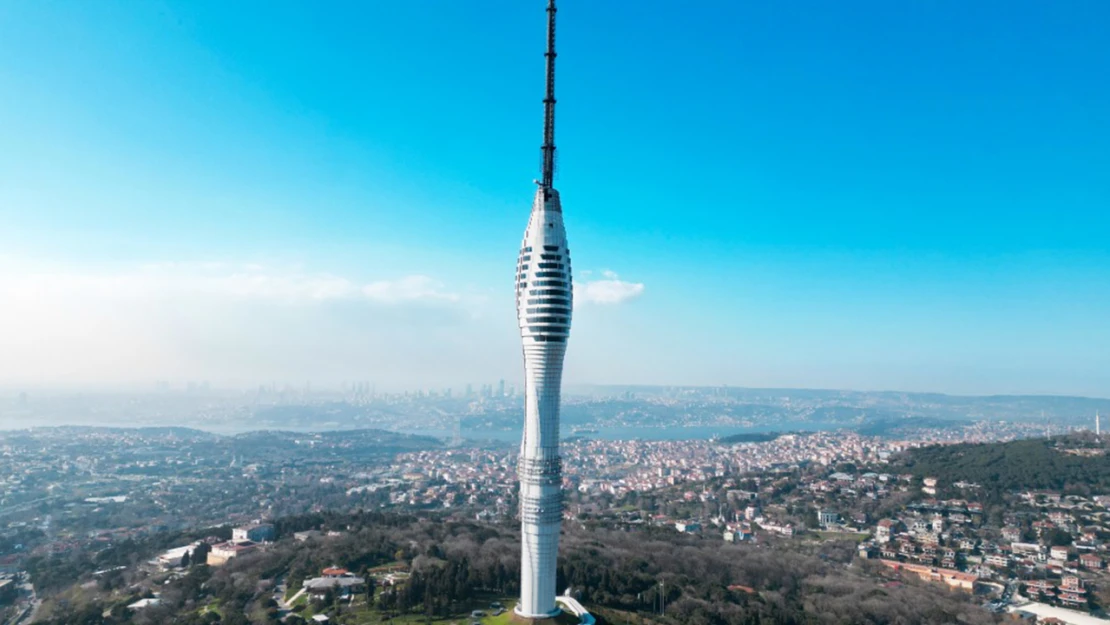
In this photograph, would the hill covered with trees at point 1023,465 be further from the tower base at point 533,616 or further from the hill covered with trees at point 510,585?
the tower base at point 533,616

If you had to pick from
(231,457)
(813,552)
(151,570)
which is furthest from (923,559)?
(231,457)

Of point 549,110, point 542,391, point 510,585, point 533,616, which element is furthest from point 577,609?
point 549,110

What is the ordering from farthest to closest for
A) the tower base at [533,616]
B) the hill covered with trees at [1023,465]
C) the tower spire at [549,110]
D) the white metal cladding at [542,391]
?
the hill covered with trees at [1023,465], the tower spire at [549,110], the white metal cladding at [542,391], the tower base at [533,616]

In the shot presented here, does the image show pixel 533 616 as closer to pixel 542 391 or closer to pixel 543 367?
pixel 542 391

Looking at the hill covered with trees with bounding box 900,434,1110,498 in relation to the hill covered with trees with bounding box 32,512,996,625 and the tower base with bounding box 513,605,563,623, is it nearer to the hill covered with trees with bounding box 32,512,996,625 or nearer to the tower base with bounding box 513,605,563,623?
the hill covered with trees with bounding box 32,512,996,625

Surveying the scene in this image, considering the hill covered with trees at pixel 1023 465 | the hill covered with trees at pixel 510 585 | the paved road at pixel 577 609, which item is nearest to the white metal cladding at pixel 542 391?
the paved road at pixel 577 609

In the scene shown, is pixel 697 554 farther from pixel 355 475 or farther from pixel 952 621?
pixel 355 475
